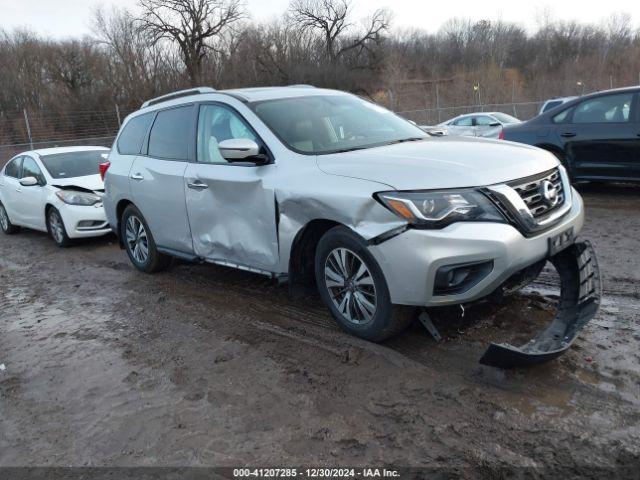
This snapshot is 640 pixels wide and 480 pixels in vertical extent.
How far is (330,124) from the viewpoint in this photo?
4496mm

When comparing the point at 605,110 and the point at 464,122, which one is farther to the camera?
the point at 464,122

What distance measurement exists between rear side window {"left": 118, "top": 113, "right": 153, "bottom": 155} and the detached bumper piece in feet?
14.2

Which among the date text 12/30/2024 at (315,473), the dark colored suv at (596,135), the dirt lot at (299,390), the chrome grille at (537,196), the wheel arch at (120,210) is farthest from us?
the dark colored suv at (596,135)

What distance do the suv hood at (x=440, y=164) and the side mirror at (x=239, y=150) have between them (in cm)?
52

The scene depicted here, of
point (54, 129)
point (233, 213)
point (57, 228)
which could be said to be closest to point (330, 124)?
point (233, 213)

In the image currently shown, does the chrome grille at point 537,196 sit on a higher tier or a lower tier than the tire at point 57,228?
higher

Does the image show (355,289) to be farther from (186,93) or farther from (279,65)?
(279,65)

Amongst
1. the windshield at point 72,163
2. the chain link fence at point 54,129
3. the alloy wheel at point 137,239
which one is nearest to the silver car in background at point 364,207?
the alloy wheel at point 137,239

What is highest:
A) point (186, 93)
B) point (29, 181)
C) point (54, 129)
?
point (54, 129)

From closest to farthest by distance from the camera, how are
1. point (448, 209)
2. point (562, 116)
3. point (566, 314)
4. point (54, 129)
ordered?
point (448, 209)
point (566, 314)
point (562, 116)
point (54, 129)

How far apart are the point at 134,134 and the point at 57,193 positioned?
2885 mm

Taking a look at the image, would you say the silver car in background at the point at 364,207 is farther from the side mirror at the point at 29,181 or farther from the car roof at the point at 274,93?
the side mirror at the point at 29,181

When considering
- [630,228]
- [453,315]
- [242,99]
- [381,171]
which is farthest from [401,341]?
[630,228]

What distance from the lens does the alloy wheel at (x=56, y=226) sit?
838cm
